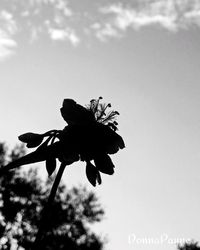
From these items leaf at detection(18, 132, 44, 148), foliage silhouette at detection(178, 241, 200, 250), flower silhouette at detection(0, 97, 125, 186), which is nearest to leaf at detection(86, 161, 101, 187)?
flower silhouette at detection(0, 97, 125, 186)

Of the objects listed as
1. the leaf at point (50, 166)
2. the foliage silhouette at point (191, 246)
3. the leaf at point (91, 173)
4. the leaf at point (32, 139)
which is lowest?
the leaf at point (50, 166)

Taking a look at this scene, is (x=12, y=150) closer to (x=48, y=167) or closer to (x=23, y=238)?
(x=23, y=238)

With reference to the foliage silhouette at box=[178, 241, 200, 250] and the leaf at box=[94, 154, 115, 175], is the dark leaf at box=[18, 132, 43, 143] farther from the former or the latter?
the foliage silhouette at box=[178, 241, 200, 250]

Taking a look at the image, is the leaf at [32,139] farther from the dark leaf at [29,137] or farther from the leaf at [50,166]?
the leaf at [50,166]

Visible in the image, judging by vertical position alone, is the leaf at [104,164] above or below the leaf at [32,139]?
below

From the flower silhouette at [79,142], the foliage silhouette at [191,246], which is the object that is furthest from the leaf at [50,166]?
the foliage silhouette at [191,246]

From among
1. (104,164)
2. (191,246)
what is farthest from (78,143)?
(191,246)

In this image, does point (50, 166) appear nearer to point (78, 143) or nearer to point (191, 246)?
point (78, 143)
